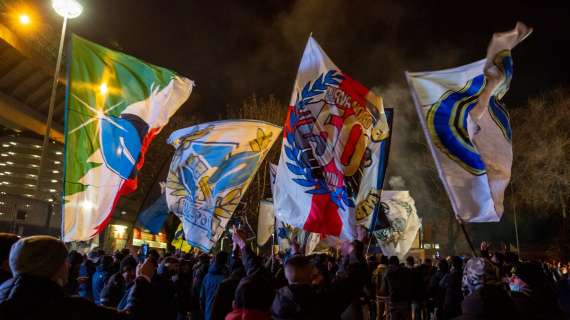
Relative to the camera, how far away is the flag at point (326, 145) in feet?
24.8

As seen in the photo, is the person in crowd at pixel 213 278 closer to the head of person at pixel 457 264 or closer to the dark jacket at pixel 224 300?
the dark jacket at pixel 224 300

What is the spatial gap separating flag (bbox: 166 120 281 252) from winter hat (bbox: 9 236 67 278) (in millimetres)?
7452

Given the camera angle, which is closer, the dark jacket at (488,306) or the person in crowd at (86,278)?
the dark jacket at (488,306)

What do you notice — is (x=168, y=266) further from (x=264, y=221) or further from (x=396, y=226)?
(x=396, y=226)

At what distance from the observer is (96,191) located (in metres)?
6.81

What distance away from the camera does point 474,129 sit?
6.09m

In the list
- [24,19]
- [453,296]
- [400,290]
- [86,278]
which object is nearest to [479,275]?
[453,296]

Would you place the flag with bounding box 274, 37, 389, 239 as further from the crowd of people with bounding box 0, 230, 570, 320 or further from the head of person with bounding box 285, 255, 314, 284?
the head of person with bounding box 285, 255, 314, 284

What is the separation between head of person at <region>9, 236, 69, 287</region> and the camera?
2.45m

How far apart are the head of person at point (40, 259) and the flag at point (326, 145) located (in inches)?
201

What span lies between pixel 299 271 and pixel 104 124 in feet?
15.7

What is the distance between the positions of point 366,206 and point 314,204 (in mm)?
876

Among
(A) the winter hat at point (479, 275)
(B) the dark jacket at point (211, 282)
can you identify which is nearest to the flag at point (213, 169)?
(B) the dark jacket at point (211, 282)

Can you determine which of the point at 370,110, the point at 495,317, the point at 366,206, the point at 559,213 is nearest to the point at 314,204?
the point at 366,206
